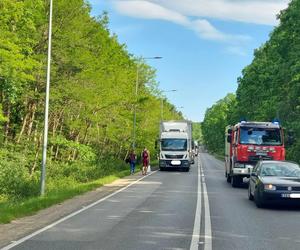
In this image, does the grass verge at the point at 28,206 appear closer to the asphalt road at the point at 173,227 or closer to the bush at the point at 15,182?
the asphalt road at the point at 173,227

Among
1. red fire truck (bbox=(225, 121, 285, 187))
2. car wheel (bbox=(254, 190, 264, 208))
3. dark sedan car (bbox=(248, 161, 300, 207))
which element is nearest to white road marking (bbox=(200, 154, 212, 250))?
car wheel (bbox=(254, 190, 264, 208))

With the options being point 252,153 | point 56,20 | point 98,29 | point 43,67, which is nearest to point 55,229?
point 252,153

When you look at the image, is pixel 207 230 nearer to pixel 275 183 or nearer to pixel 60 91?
pixel 275 183

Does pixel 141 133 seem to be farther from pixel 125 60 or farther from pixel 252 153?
pixel 252 153

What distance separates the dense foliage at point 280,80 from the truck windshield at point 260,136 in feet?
47.5

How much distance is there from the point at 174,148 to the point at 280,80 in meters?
11.0

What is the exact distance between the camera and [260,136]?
23.3m

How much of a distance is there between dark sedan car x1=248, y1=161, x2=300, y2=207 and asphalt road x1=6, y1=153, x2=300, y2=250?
15.4 inches

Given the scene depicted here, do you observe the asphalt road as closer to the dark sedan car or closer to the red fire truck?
the dark sedan car

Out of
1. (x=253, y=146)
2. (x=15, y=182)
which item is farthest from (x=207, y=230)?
(x=15, y=182)

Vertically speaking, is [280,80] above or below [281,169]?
above

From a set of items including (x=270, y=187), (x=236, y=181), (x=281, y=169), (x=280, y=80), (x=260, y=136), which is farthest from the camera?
(x=280, y=80)

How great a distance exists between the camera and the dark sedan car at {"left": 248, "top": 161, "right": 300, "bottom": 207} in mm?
14492

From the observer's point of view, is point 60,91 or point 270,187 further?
point 60,91
